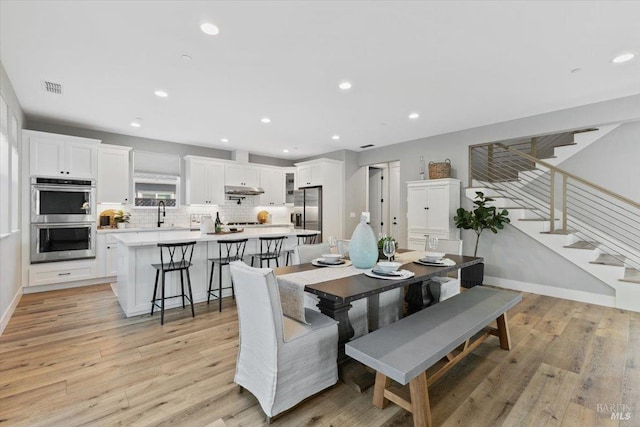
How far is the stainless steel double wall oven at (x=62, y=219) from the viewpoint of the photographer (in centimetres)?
456

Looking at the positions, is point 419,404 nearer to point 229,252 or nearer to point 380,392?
point 380,392

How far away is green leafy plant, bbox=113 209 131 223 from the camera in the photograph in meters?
5.66

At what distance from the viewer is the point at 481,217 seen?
189 inches

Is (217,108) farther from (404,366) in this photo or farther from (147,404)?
(404,366)

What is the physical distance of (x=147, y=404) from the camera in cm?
197

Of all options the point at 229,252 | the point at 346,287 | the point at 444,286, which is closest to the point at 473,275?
the point at 444,286

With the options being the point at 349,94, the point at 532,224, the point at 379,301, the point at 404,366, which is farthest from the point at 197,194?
the point at 532,224

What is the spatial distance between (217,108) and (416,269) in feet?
11.8

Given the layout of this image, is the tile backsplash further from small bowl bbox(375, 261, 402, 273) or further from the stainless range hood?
small bowl bbox(375, 261, 402, 273)

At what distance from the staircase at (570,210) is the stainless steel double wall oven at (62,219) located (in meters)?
6.71

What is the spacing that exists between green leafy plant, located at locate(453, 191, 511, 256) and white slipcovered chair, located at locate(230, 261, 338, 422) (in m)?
3.75

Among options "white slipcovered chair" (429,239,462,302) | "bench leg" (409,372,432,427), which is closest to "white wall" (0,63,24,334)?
"bench leg" (409,372,432,427)

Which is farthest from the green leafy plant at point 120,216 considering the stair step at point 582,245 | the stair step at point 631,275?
the stair step at point 631,275

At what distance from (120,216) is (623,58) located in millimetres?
7623
